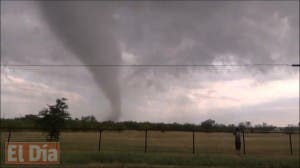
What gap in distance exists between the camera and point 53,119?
30156 mm

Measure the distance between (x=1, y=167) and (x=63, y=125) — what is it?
15.6m

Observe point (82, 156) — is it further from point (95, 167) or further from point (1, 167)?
point (1, 167)

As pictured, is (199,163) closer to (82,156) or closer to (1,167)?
(82,156)

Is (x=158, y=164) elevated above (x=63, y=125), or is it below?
below

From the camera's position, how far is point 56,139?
30.5 m

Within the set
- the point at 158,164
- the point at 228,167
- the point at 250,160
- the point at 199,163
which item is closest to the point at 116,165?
the point at 158,164

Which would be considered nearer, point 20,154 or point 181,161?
point 20,154

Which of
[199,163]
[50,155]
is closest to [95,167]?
[50,155]

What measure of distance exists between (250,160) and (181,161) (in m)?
4.03

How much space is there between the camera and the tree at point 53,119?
30062 millimetres

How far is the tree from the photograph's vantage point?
30062 mm

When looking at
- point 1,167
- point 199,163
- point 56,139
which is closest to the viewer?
point 1,167

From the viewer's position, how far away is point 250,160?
18219 mm

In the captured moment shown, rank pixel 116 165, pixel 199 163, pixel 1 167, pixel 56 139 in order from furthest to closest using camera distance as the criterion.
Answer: pixel 56 139 → pixel 199 163 → pixel 116 165 → pixel 1 167
